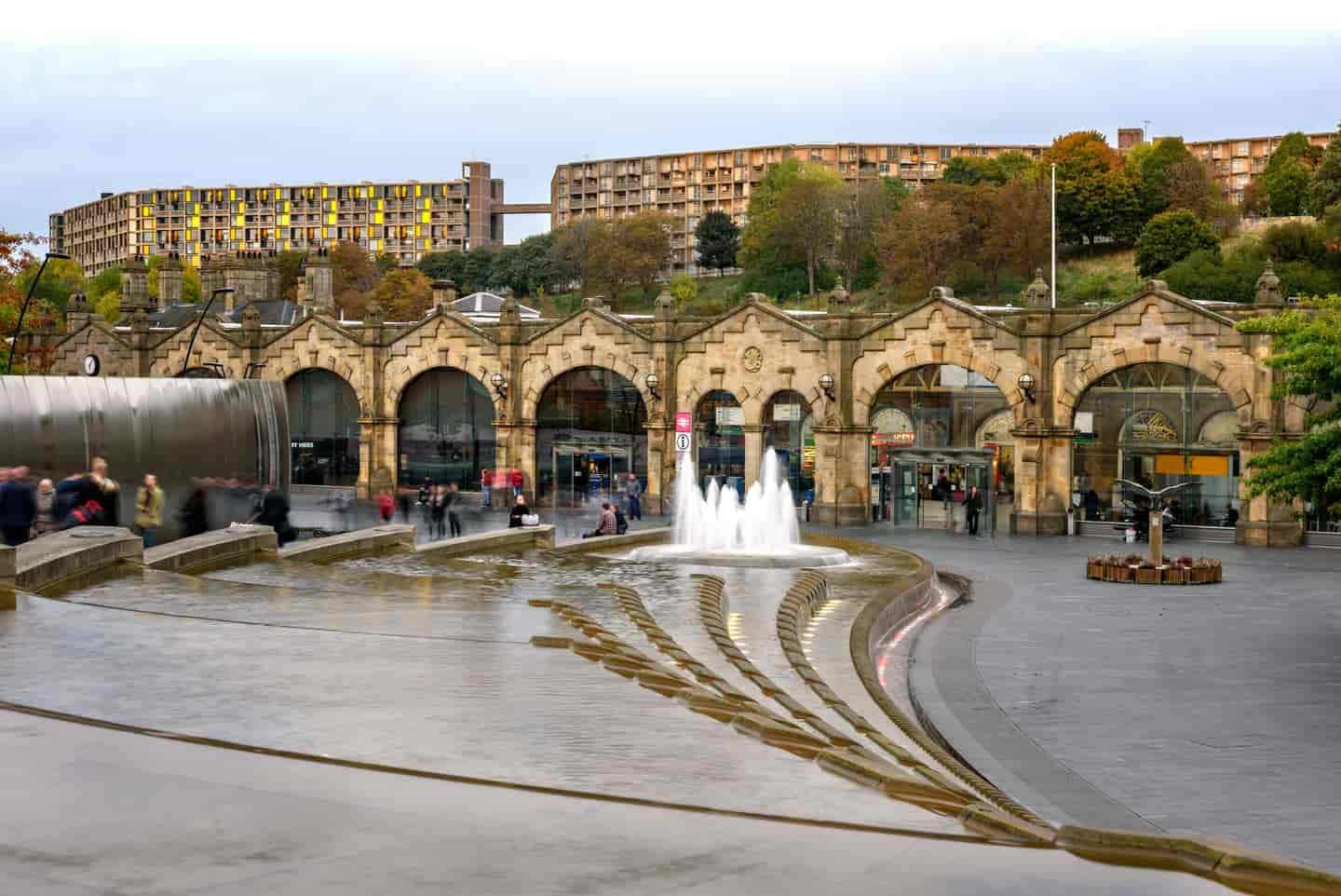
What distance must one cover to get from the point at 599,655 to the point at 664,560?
15.2 meters

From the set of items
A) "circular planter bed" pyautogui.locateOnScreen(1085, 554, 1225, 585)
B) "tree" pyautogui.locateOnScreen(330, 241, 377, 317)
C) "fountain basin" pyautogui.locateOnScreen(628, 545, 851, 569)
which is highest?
"tree" pyautogui.locateOnScreen(330, 241, 377, 317)

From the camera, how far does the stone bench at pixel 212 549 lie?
20938 mm

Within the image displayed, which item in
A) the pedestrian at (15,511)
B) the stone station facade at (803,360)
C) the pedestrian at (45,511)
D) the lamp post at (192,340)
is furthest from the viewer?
the lamp post at (192,340)

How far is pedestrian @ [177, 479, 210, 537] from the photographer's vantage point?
2925 centimetres

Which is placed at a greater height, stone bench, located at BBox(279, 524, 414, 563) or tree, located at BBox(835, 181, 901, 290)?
tree, located at BBox(835, 181, 901, 290)

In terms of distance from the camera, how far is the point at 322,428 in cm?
5634

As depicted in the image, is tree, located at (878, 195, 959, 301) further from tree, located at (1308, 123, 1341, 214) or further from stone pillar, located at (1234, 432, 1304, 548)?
stone pillar, located at (1234, 432, 1304, 548)

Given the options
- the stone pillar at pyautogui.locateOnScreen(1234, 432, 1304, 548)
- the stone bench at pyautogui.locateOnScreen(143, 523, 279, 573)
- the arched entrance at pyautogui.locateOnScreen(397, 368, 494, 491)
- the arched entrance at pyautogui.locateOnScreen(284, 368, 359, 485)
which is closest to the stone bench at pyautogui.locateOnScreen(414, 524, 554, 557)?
the stone bench at pyautogui.locateOnScreen(143, 523, 279, 573)

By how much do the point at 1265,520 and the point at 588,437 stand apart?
21.9 m

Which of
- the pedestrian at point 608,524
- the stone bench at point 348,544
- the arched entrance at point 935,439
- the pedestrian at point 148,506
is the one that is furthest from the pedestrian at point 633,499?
the pedestrian at point 148,506

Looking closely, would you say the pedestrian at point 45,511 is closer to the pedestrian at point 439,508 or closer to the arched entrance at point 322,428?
the pedestrian at point 439,508

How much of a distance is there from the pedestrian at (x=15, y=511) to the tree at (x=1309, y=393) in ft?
62.7

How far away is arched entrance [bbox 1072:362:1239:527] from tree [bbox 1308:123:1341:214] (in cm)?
6116

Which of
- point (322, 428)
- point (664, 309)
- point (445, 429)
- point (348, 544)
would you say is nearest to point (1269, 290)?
point (664, 309)
